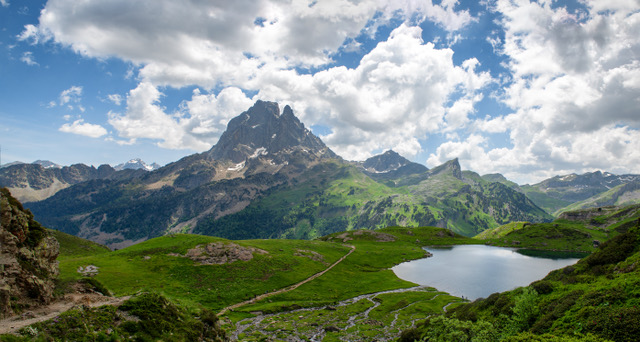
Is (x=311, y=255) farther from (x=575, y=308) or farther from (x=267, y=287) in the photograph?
(x=575, y=308)

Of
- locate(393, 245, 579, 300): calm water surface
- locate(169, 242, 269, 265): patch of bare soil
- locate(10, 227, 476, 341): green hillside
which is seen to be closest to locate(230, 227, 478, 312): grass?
locate(10, 227, 476, 341): green hillside

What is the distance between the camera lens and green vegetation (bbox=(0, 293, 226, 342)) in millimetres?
20297

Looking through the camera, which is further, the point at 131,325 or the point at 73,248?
the point at 73,248

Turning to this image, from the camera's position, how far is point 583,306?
24.1 metres

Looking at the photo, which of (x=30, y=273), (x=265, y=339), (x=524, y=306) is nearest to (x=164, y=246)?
(x=265, y=339)

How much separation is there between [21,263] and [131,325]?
13812 mm

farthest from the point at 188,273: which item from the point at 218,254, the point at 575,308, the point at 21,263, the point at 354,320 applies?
the point at 575,308

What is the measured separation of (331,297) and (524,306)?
2706 inches

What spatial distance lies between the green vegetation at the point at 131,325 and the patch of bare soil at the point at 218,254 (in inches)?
2895

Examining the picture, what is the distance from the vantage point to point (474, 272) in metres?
135

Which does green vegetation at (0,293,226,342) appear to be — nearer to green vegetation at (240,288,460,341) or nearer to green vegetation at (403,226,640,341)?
green vegetation at (240,288,460,341)

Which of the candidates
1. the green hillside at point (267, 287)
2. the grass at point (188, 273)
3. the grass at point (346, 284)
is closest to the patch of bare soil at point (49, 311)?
the green hillside at point (267, 287)

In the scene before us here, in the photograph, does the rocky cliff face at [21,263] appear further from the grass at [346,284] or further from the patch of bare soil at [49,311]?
the grass at [346,284]

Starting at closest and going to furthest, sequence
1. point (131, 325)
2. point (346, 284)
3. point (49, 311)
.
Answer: point (131, 325), point (49, 311), point (346, 284)
